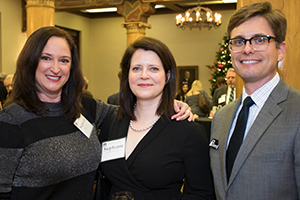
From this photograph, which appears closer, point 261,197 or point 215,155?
point 261,197

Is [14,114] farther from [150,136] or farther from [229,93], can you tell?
[229,93]

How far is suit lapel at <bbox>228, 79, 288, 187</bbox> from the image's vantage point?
151 centimetres

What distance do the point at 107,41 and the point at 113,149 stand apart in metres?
13.5

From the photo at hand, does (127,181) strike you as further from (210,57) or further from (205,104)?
(210,57)

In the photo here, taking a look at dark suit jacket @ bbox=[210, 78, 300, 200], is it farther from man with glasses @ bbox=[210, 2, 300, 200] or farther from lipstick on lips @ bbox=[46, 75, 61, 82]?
lipstick on lips @ bbox=[46, 75, 61, 82]

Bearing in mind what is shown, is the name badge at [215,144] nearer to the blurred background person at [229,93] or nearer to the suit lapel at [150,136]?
Result: the suit lapel at [150,136]

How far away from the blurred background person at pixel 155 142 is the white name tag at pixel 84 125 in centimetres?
14

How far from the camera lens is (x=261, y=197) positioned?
148cm

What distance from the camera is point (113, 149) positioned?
2.04 m

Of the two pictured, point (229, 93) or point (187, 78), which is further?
point (187, 78)

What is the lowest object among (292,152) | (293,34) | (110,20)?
(292,152)

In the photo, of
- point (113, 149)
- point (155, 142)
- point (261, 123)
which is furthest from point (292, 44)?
point (113, 149)

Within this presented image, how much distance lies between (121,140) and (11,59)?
984 centimetres


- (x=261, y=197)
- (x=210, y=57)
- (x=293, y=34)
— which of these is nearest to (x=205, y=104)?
(x=293, y=34)
